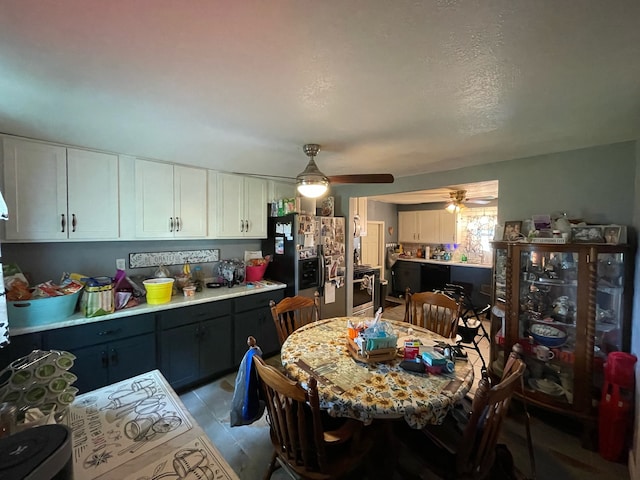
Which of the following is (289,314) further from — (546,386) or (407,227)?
(407,227)

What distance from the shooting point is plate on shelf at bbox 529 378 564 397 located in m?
2.13

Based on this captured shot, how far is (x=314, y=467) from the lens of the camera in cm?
131

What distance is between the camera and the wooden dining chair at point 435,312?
2350 millimetres

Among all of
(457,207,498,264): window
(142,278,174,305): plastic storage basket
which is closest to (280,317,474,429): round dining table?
(142,278,174,305): plastic storage basket

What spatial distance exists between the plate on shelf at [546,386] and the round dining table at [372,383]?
1.02 m

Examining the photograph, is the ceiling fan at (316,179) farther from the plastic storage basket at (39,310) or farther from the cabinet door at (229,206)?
the plastic storage basket at (39,310)

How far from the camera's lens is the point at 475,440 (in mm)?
1310

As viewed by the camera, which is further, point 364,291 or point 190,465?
point 364,291

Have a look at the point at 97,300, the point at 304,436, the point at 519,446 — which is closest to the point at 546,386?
the point at 519,446

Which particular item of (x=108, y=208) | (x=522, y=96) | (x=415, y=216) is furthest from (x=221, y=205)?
(x=415, y=216)

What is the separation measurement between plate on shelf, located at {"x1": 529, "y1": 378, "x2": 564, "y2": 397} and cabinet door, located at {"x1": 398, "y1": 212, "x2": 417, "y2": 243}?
4312 millimetres

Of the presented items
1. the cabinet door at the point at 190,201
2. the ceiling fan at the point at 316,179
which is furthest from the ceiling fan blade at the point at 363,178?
the cabinet door at the point at 190,201

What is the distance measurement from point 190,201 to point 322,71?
7.39 feet

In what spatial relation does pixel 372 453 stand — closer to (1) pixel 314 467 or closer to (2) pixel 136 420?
(1) pixel 314 467
